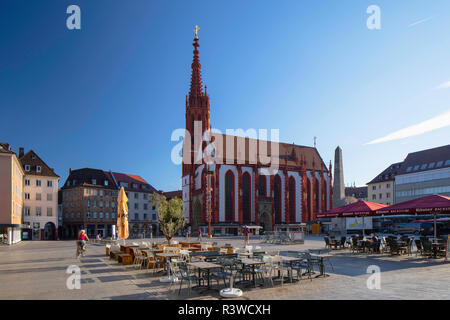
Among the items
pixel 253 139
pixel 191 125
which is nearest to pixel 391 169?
pixel 253 139

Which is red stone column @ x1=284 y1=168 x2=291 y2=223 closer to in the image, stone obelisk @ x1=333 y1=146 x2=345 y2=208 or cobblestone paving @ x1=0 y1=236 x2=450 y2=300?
stone obelisk @ x1=333 y1=146 x2=345 y2=208

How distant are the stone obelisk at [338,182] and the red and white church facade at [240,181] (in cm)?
1872

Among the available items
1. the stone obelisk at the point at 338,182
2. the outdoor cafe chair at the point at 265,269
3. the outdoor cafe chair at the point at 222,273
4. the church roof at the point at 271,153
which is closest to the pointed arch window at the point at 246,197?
the church roof at the point at 271,153

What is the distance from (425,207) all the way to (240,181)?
48823mm

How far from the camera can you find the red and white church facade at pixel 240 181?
6412 centimetres

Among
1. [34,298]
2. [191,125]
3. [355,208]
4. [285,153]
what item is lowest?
[34,298]

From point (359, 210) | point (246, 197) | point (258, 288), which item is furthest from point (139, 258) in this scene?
point (246, 197)

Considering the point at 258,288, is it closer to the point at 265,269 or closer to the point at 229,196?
the point at 265,269

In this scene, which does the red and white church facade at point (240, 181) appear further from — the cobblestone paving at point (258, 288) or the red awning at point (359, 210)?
the cobblestone paving at point (258, 288)

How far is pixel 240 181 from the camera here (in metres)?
66.1

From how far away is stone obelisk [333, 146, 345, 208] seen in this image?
50.5 meters
